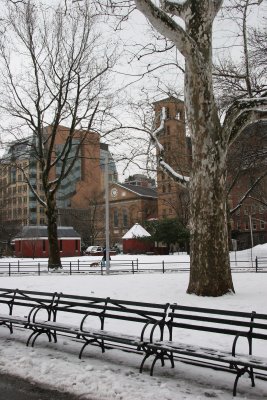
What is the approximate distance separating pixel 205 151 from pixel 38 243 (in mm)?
51858

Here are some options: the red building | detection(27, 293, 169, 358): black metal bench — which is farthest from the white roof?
detection(27, 293, 169, 358): black metal bench

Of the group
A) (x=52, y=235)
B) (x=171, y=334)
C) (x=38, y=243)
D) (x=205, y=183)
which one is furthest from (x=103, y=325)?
(x=38, y=243)

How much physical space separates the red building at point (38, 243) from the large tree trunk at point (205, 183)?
48924 millimetres

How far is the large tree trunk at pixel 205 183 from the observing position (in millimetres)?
14430

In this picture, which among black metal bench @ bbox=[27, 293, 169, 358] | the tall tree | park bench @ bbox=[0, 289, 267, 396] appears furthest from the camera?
the tall tree

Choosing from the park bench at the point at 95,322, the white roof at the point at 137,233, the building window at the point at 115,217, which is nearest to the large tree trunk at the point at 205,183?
the park bench at the point at 95,322

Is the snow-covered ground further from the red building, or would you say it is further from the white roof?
the white roof

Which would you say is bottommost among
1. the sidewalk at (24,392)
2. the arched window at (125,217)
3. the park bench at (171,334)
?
the sidewalk at (24,392)

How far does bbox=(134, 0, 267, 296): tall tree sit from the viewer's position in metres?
14.4

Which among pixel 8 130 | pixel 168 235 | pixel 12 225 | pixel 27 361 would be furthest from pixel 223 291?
pixel 12 225

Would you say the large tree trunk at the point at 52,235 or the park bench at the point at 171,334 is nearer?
the park bench at the point at 171,334

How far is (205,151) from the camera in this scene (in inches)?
576

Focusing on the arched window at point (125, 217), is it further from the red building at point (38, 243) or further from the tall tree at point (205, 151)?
the tall tree at point (205, 151)

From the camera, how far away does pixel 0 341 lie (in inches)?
380
